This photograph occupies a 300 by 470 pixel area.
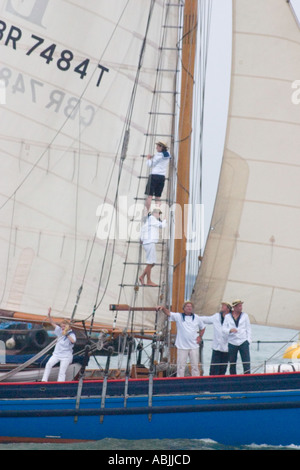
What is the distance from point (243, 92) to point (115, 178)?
2.96 m

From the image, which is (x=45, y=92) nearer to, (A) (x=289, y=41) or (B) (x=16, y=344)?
(A) (x=289, y=41)

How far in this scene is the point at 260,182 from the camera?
655 inches

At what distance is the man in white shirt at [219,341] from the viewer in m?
16.2

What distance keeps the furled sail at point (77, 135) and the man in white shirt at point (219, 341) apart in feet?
6.83

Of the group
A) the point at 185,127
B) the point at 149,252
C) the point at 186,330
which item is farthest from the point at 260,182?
the point at 186,330

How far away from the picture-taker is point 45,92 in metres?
18.2

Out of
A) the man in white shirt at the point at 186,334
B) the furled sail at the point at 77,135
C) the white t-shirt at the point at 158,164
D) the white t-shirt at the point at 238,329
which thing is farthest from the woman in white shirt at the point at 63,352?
the white t-shirt at the point at 158,164

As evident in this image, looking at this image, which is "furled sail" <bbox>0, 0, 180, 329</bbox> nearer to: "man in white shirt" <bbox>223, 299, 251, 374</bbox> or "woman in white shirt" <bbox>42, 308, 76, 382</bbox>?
"woman in white shirt" <bbox>42, 308, 76, 382</bbox>

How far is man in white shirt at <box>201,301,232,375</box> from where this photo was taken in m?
16.2

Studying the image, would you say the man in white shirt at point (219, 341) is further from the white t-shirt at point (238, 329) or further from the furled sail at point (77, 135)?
the furled sail at point (77, 135)

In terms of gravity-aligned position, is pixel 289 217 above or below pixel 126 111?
below

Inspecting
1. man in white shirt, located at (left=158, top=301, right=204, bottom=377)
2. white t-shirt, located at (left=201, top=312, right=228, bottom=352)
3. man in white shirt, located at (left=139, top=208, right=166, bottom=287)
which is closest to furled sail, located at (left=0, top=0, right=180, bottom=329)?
man in white shirt, located at (left=139, top=208, right=166, bottom=287)
